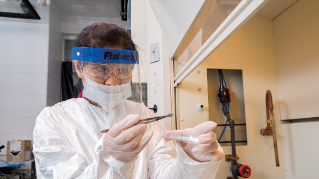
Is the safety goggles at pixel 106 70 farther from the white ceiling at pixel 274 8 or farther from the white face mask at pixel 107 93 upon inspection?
the white ceiling at pixel 274 8

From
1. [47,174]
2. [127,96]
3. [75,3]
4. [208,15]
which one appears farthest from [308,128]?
[75,3]

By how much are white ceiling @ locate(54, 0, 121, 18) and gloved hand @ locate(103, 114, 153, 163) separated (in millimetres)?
3130

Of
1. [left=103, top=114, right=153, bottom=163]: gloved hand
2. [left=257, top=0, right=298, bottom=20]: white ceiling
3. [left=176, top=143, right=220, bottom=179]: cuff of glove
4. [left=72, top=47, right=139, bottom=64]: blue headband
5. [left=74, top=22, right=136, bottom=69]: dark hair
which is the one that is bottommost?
[left=176, top=143, right=220, bottom=179]: cuff of glove

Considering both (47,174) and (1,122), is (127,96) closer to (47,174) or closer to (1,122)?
(47,174)

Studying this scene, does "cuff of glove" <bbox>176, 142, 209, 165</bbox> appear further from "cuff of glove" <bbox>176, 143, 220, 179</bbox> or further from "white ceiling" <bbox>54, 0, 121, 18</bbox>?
"white ceiling" <bbox>54, 0, 121, 18</bbox>

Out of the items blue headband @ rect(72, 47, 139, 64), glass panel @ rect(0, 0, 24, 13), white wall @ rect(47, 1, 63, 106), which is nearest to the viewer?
blue headband @ rect(72, 47, 139, 64)

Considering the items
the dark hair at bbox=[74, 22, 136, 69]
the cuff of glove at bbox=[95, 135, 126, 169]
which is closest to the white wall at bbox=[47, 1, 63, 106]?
the dark hair at bbox=[74, 22, 136, 69]

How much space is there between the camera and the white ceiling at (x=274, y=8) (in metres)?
1.24

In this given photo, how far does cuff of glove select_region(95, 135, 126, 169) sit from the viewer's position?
59 cm

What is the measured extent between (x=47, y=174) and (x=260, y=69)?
126cm

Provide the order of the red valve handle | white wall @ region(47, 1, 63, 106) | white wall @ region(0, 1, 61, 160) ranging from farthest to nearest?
white wall @ region(47, 1, 63, 106)
white wall @ region(0, 1, 61, 160)
the red valve handle

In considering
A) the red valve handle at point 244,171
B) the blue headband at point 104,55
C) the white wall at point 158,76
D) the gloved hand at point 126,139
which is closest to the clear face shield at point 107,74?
the blue headband at point 104,55

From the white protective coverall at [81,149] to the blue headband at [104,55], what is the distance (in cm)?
15

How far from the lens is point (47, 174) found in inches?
27.8
